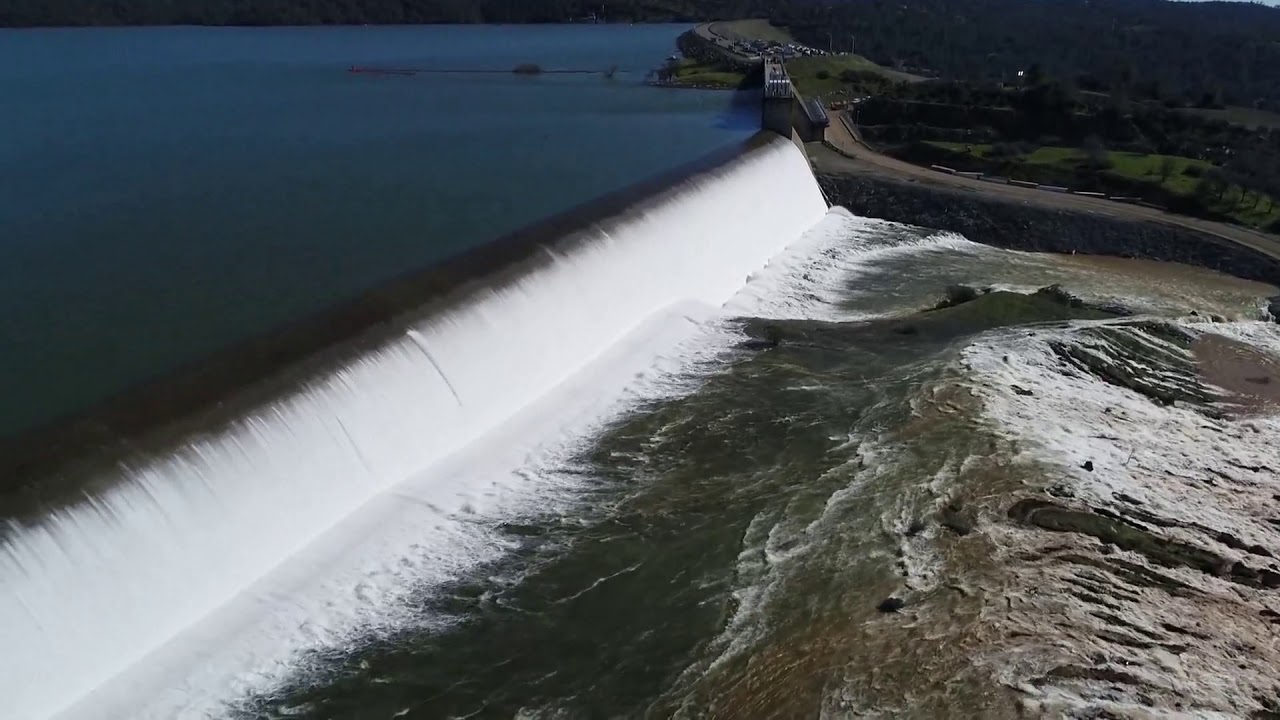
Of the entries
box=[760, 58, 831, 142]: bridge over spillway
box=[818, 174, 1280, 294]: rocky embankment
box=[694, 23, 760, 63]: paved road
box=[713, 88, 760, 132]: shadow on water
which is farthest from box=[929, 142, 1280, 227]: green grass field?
box=[694, 23, 760, 63]: paved road

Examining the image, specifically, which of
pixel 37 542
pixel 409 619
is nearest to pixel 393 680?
pixel 409 619

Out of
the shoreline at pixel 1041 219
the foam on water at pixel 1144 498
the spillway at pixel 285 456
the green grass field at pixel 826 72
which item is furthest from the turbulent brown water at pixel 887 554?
the green grass field at pixel 826 72

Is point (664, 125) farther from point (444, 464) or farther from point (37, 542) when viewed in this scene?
point (37, 542)

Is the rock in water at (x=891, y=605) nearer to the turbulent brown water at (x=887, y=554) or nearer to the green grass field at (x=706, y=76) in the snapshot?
the turbulent brown water at (x=887, y=554)

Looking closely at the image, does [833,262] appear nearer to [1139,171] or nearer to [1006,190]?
[1006,190]

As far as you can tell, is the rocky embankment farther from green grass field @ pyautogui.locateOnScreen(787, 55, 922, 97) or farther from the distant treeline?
the distant treeline

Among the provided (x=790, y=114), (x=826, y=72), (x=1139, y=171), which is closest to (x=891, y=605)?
(x=790, y=114)

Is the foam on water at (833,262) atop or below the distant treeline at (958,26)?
below
